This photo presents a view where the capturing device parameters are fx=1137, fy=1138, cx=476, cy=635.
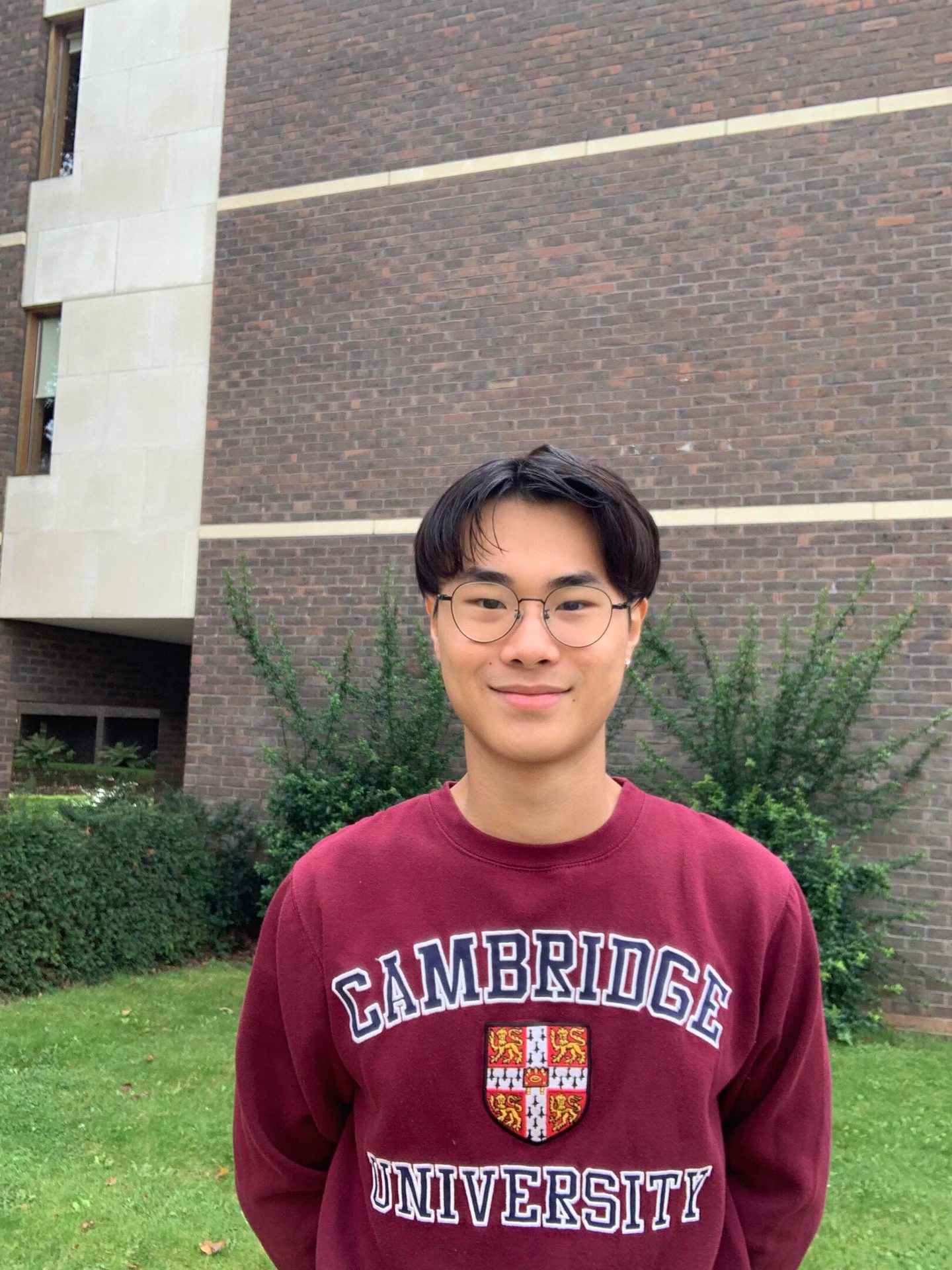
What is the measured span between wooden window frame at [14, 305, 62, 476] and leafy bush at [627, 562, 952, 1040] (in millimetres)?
6469

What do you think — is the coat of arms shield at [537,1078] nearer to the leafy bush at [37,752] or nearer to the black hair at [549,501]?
the black hair at [549,501]

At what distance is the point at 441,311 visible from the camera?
9.48 meters

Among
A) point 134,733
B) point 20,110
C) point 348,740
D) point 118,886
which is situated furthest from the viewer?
point 134,733

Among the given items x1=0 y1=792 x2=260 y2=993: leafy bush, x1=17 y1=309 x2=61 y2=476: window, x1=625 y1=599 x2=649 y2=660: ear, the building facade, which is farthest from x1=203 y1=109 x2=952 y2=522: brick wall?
x1=625 y1=599 x2=649 y2=660: ear

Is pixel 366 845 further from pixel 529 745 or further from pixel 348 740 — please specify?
pixel 348 740

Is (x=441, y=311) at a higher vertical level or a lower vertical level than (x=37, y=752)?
higher

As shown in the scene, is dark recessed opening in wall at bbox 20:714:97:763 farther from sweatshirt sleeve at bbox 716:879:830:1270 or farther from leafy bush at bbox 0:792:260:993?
sweatshirt sleeve at bbox 716:879:830:1270

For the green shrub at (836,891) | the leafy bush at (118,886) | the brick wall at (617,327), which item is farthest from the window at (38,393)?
the green shrub at (836,891)

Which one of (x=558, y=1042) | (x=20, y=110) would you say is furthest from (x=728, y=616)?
(x=20, y=110)

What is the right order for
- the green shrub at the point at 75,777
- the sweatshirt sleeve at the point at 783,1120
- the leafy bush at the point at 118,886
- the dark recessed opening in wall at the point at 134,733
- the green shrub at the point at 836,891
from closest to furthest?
the sweatshirt sleeve at the point at 783,1120, the green shrub at the point at 836,891, the leafy bush at the point at 118,886, the green shrub at the point at 75,777, the dark recessed opening in wall at the point at 134,733

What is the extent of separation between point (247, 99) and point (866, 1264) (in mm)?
10159

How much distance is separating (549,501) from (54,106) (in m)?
11.8

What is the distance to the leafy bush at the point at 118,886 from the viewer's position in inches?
303

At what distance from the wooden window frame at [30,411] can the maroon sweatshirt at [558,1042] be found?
34.1ft
